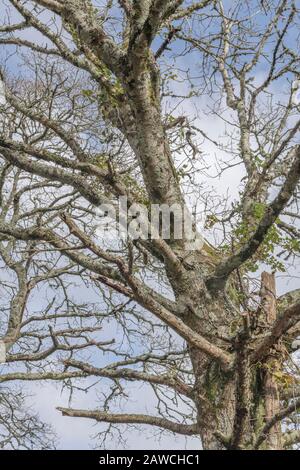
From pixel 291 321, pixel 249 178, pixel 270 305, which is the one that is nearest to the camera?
pixel 291 321

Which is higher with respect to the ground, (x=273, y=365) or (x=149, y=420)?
(x=273, y=365)

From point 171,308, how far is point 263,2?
14.6 ft

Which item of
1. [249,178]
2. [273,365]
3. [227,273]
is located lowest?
[273,365]

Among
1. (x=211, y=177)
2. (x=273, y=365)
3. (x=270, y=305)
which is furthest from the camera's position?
A: (x=211, y=177)

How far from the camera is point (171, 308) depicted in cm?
498

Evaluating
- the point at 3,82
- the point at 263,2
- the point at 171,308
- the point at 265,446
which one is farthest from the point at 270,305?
the point at 3,82

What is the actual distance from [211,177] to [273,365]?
3.71 meters

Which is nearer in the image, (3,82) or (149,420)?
(149,420)

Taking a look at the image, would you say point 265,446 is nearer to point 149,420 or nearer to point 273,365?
point 273,365
